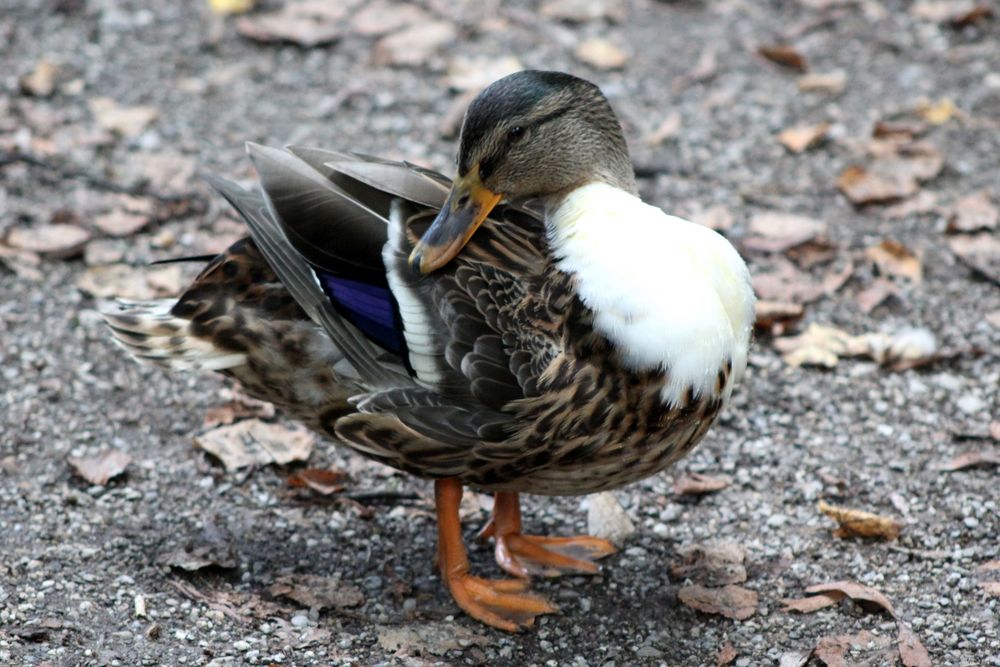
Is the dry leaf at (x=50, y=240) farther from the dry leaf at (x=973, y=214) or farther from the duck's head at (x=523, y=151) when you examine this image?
the dry leaf at (x=973, y=214)

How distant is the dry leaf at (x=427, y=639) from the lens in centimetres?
369

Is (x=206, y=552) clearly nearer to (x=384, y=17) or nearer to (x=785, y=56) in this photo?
(x=384, y=17)

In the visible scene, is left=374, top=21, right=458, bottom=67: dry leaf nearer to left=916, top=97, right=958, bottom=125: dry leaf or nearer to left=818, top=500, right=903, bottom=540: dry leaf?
left=916, top=97, right=958, bottom=125: dry leaf

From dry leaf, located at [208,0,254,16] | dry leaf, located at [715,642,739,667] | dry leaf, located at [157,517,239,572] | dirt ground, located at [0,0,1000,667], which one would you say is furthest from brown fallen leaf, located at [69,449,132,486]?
dry leaf, located at [208,0,254,16]

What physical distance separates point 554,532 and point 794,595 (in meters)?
0.84

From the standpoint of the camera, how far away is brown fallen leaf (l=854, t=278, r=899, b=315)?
532cm

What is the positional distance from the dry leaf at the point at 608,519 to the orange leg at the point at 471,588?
1.26 feet

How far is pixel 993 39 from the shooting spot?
7094 mm

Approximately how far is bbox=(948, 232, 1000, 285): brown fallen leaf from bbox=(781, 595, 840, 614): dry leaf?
2.05 m

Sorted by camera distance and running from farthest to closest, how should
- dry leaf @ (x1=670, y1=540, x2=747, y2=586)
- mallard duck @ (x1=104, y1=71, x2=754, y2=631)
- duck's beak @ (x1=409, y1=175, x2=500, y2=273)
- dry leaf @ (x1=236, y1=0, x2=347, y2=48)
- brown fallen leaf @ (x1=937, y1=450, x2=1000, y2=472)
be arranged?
dry leaf @ (x1=236, y1=0, x2=347, y2=48), brown fallen leaf @ (x1=937, y1=450, x2=1000, y2=472), dry leaf @ (x1=670, y1=540, x2=747, y2=586), duck's beak @ (x1=409, y1=175, x2=500, y2=273), mallard duck @ (x1=104, y1=71, x2=754, y2=631)

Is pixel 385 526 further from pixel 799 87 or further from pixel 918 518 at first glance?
pixel 799 87

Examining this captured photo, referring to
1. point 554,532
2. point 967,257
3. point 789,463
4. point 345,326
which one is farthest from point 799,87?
point 345,326

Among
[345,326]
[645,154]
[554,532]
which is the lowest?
[554,532]

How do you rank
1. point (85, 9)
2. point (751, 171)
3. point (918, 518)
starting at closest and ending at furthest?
1. point (918, 518)
2. point (751, 171)
3. point (85, 9)
